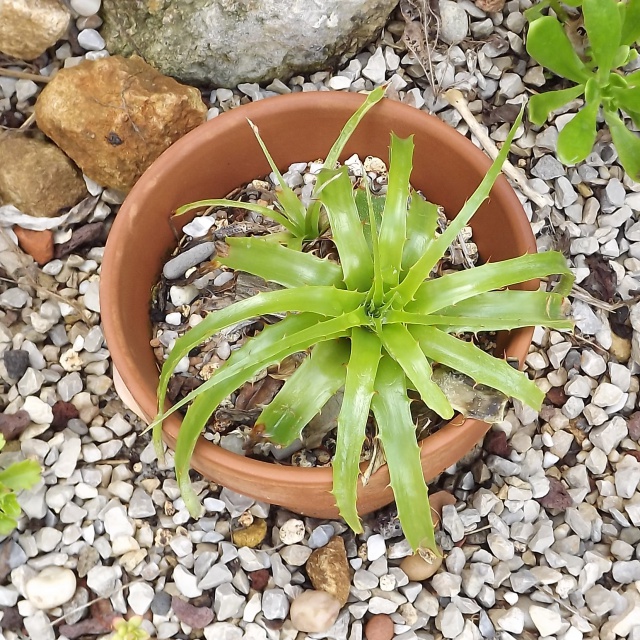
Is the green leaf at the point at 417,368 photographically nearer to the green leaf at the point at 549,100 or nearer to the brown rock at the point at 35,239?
the green leaf at the point at 549,100

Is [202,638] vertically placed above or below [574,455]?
below

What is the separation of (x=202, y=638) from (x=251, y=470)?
476mm

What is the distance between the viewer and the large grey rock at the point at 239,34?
1450mm

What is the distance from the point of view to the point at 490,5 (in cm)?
165

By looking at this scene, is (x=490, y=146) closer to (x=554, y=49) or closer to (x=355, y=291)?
(x=554, y=49)

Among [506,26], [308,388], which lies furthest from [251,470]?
[506,26]

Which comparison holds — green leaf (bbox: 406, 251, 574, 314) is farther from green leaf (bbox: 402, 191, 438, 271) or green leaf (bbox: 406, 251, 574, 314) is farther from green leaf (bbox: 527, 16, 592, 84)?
green leaf (bbox: 527, 16, 592, 84)

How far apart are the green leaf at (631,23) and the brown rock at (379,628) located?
1253 millimetres

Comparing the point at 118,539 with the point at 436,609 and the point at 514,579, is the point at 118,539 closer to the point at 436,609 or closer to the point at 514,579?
the point at 436,609

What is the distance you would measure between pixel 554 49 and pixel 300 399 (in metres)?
0.90

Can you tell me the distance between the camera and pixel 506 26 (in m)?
1.68

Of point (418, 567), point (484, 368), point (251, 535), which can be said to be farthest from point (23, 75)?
point (418, 567)

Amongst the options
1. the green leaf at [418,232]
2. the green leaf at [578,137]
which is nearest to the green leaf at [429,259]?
the green leaf at [418,232]

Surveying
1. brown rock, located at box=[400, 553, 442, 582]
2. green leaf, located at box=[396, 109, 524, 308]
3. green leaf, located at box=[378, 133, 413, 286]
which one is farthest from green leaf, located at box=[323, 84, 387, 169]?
brown rock, located at box=[400, 553, 442, 582]
